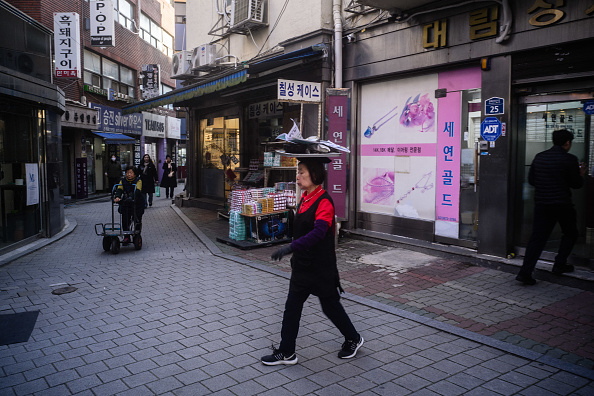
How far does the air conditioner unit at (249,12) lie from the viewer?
11961mm

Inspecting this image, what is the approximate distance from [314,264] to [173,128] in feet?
103

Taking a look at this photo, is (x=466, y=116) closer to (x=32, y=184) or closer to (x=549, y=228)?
(x=549, y=228)

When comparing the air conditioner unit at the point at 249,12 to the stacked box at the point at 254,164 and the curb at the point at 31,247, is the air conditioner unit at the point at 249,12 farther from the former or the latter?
the curb at the point at 31,247

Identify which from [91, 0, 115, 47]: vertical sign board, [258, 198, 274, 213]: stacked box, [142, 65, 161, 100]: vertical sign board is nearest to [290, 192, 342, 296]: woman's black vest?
[258, 198, 274, 213]: stacked box

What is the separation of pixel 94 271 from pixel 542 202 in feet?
22.3

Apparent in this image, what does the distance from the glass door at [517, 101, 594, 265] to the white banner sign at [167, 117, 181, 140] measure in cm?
2868

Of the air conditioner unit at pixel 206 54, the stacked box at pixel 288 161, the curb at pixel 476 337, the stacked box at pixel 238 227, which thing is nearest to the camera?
the curb at pixel 476 337

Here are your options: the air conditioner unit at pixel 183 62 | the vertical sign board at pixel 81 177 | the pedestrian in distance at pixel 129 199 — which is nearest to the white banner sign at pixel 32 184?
the pedestrian in distance at pixel 129 199

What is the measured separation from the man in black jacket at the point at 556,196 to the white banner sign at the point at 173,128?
97.0 feet

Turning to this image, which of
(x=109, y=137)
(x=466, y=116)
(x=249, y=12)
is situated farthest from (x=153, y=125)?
(x=466, y=116)

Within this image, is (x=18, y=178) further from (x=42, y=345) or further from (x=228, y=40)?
(x=228, y=40)

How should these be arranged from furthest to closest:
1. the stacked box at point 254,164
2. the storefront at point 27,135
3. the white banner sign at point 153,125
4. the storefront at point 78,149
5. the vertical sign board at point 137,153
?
the white banner sign at point 153,125
the vertical sign board at point 137,153
the storefront at point 78,149
the stacked box at point 254,164
the storefront at point 27,135

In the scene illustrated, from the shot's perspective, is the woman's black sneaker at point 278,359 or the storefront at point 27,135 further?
the storefront at point 27,135

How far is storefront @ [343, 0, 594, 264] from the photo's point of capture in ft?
21.7
